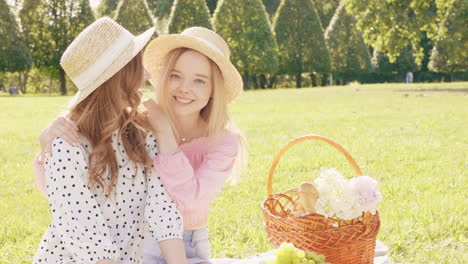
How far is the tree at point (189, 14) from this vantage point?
29.9 m

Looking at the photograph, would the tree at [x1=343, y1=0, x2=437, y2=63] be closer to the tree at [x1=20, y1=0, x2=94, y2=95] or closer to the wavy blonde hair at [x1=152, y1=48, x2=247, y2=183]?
the tree at [x1=20, y1=0, x2=94, y2=95]

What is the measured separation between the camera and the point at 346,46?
35.7 m

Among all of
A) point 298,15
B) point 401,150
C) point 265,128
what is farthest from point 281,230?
point 298,15

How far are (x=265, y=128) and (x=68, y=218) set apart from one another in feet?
31.9

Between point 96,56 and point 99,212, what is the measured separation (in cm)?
72

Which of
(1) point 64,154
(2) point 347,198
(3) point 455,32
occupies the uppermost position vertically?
(3) point 455,32

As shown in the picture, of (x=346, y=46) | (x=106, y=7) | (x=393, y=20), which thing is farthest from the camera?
(x=106, y=7)

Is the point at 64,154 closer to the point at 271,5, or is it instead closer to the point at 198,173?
the point at 198,173

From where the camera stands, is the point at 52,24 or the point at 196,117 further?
the point at 52,24

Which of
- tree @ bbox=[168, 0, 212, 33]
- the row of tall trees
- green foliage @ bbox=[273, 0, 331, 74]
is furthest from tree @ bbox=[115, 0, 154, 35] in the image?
green foliage @ bbox=[273, 0, 331, 74]

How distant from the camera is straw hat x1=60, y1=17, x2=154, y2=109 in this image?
242cm

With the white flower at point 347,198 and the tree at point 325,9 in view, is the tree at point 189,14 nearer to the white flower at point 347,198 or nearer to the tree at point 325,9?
the tree at point 325,9

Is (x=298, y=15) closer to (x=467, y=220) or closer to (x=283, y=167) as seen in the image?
(x=283, y=167)

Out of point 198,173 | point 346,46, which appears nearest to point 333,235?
point 198,173
